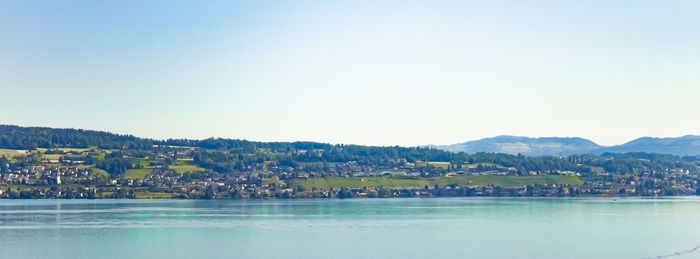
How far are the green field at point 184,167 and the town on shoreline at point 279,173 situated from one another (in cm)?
21

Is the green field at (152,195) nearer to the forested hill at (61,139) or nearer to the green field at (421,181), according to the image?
the green field at (421,181)

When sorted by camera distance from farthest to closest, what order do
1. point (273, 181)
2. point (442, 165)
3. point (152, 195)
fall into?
point (442, 165) → point (273, 181) → point (152, 195)

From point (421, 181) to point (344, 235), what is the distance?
296 feet

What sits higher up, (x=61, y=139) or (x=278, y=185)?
(x=61, y=139)

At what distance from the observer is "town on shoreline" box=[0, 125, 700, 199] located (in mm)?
131750

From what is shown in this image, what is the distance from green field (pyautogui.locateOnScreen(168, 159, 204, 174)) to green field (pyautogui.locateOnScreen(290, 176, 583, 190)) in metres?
20.4

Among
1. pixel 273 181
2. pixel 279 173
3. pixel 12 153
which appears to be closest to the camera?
pixel 273 181

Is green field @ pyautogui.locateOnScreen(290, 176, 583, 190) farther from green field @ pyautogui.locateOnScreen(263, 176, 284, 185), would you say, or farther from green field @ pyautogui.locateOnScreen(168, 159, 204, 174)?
green field @ pyautogui.locateOnScreen(168, 159, 204, 174)

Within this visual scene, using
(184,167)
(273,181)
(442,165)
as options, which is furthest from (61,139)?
(442,165)

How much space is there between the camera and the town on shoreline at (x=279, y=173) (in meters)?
132

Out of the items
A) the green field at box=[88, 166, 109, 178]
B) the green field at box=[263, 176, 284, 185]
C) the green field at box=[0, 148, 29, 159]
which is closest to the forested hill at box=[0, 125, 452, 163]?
the green field at box=[0, 148, 29, 159]

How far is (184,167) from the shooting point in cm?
14862

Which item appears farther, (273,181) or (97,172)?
(273,181)

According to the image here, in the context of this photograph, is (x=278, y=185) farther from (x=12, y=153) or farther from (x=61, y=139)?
(x=61, y=139)
